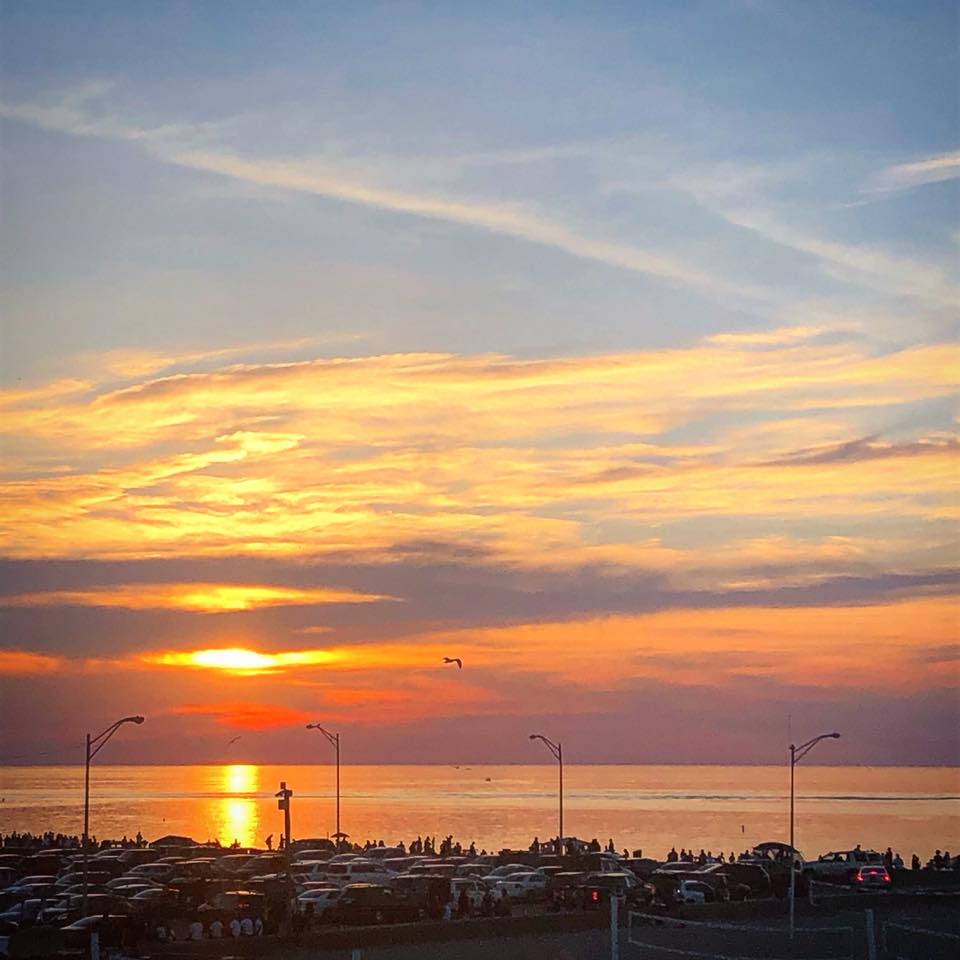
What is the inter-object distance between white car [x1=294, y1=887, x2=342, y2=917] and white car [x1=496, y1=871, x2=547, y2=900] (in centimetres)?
909

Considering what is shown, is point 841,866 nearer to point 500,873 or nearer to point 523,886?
point 500,873

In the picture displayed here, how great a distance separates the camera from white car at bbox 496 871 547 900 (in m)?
60.8

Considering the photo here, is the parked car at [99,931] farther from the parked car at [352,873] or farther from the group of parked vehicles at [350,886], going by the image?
the parked car at [352,873]

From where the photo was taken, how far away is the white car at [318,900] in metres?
51.5

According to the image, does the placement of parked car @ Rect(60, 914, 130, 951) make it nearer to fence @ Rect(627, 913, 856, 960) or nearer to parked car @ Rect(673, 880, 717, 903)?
fence @ Rect(627, 913, 856, 960)

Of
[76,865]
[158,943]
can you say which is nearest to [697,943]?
[158,943]

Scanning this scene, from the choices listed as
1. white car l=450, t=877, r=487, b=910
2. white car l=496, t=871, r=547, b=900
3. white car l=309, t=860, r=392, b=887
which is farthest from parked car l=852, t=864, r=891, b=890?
white car l=309, t=860, r=392, b=887

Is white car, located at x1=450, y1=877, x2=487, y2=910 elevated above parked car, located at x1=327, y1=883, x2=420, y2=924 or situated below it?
below

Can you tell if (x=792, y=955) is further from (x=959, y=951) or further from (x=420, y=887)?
(x=420, y=887)

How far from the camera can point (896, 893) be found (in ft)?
187

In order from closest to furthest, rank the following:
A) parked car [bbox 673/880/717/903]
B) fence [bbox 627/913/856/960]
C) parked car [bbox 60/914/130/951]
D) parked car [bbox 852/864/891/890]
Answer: fence [bbox 627/913/856/960], parked car [bbox 60/914/130/951], parked car [bbox 673/880/717/903], parked car [bbox 852/864/891/890]

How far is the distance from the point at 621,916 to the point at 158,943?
1596 centimetres

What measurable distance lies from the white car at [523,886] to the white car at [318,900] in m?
9.09

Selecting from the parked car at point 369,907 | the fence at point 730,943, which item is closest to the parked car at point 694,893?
the fence at point 730,943
